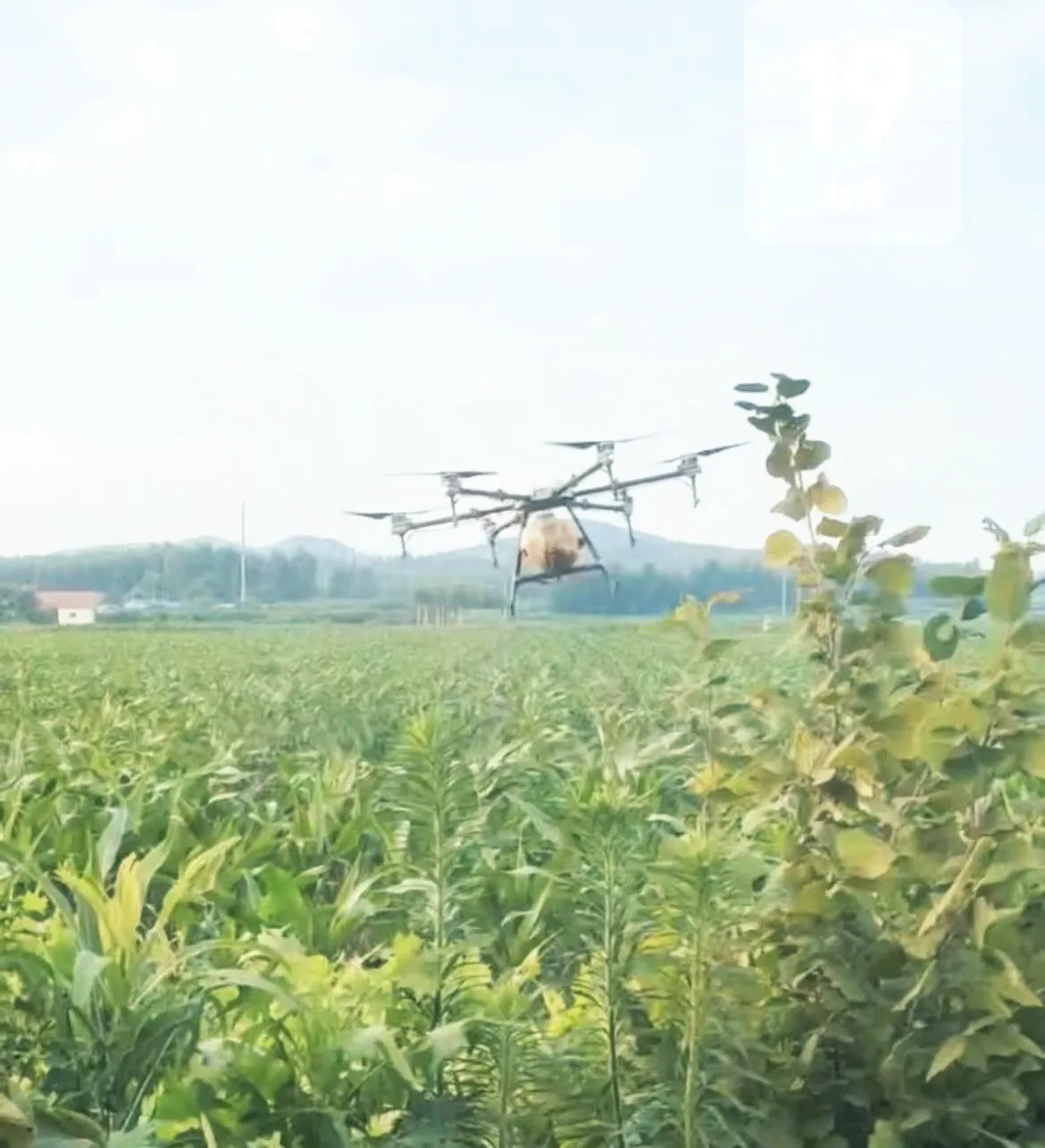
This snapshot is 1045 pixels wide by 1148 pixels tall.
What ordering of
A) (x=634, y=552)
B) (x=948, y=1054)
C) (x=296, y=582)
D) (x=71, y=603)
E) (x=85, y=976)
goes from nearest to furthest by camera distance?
(x=85, y=976) < (x=948, y=1054) < (x=634, y=552) < (x=296, y=582) < (x=71, y=603)

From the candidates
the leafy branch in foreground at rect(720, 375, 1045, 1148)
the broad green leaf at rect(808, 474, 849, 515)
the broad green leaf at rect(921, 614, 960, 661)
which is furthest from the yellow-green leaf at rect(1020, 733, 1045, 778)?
the broad green leaf at rect(808, 474, 849, 515)

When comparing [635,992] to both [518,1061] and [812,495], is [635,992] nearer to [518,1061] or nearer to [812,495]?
[518,1061]

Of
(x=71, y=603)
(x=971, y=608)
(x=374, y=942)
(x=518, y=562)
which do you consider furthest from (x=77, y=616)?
(x=971, y=608)

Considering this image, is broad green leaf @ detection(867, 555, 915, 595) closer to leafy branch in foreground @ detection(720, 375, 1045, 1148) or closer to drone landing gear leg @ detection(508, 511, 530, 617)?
leafy branch in foreground @ detection(720, 375, 1045, 1148)

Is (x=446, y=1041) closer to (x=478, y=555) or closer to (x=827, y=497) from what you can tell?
(x=827, y=497)

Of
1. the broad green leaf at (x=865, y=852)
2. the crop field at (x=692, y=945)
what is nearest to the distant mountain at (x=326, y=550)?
the crop field at (x=692, y=945)

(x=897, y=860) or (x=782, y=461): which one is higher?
(x=782, y=461)
